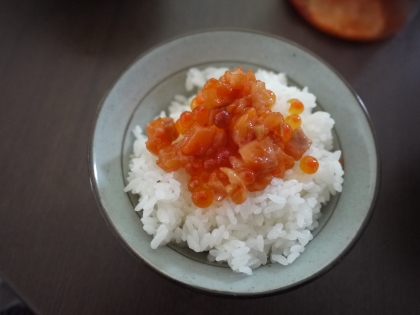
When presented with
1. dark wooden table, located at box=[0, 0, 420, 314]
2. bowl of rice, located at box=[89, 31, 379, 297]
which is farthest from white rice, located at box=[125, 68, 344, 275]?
dark wooden table, located at box=[0, 0, 420, 314]

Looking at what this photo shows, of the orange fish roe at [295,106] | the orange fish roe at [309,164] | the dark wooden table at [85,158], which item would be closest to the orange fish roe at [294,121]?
the orange fish roe at [295,106]

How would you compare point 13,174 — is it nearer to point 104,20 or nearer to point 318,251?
point 104,20

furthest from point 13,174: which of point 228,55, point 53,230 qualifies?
point 228,55

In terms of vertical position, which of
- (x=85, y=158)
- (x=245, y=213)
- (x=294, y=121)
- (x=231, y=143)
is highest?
(x=294, y=121)

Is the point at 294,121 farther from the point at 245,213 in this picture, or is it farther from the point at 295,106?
the point at 245,213

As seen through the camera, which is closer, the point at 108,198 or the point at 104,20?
the point at 108,198

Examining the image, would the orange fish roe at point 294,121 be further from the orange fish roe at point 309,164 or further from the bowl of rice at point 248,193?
the orange fish roe at point 309,164

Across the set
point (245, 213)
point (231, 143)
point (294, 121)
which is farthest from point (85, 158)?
point (294, 121)

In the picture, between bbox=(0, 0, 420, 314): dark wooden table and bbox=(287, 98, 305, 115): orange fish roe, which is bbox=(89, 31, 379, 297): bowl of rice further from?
bbox=(0, 0, 420, 314): dark wooden table
